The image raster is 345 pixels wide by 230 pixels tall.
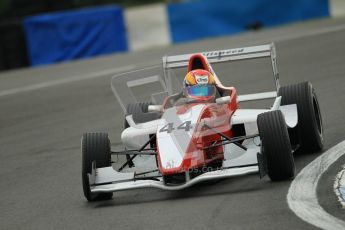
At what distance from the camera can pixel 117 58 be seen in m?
27.9

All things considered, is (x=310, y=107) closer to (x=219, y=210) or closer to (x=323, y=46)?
(x=219, y=210)

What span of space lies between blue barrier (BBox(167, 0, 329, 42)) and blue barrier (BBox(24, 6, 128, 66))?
2.07 metres

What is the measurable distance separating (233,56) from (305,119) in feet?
4.43

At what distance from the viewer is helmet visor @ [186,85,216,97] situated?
9609 millimetres

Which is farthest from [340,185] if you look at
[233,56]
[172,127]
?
[233,56]

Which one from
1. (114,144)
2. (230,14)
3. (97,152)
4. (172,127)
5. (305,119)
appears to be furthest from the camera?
(230,14)

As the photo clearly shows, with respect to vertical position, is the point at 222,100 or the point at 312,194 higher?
the point at 222,100

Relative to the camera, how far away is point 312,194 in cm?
771

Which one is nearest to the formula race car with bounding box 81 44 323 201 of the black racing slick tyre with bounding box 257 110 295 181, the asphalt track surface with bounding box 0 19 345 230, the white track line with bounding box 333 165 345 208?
the black racing slick tyre with bounding box 257 110 295 181

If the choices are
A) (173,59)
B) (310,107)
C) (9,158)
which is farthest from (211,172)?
(9,158)

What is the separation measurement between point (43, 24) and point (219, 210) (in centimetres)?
2275

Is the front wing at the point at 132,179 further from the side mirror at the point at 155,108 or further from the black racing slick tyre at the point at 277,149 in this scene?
the side mirror at the point at 155,108

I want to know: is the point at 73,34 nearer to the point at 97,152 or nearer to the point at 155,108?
the point at 155,108

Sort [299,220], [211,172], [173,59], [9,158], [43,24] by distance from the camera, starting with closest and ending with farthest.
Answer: [299,220]
[211,172]
[173,59]
[9,158]
[43,24]
